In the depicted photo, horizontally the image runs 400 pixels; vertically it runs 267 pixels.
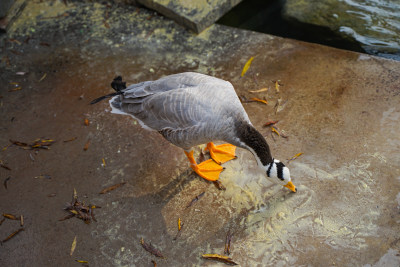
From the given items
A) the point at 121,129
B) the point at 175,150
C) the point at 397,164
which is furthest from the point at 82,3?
the point at 397,164

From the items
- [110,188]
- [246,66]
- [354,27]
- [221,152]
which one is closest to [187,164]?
[221,152]

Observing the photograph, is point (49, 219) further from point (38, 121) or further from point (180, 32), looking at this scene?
point (180, 32)

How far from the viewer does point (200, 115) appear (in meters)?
3.51

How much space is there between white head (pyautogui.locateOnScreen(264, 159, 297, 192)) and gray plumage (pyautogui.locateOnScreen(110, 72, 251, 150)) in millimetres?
386

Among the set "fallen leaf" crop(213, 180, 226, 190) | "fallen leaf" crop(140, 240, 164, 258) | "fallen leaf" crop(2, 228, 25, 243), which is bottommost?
"fallen leaf" crop(2, 228, 25, 243)

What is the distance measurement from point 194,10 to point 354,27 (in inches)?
105

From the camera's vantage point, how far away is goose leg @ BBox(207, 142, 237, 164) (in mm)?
4258

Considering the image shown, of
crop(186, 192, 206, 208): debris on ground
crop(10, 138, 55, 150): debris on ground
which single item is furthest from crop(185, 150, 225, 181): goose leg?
crop(10, 138, 55, 150): debris on ground

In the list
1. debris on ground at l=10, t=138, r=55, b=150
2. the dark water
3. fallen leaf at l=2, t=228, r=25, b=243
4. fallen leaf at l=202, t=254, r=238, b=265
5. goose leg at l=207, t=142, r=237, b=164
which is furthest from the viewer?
the dark water

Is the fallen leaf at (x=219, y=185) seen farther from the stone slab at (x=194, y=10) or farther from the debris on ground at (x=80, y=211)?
→ the stone slab at (x=194, y=10)

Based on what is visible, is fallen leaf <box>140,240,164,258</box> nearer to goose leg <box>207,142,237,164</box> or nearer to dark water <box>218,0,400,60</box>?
goose leg <box>207,142,237,164</box>

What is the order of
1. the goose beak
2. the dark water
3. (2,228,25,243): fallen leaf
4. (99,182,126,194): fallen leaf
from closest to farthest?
the goose beak → (2,228,25,243): fallen leaf → (99,182,126,194): fallen leaf → the dark water

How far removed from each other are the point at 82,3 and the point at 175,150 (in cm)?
381

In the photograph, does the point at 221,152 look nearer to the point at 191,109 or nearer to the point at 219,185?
the point at 219,185
